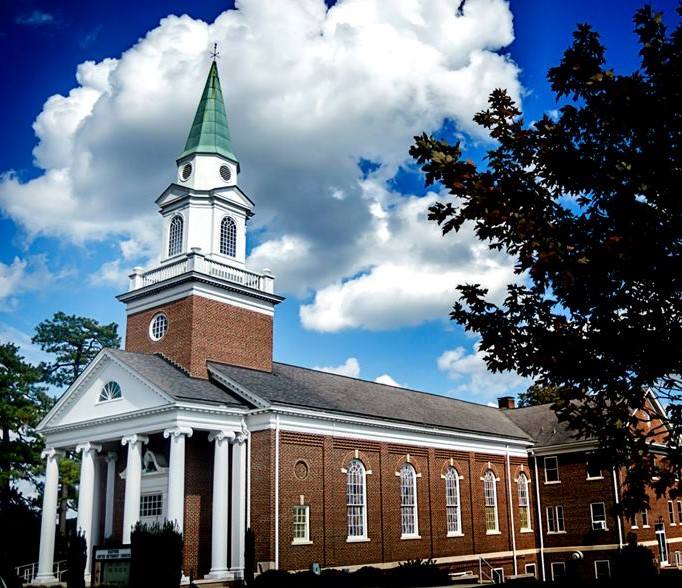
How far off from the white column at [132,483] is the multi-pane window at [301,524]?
6483 millimetres

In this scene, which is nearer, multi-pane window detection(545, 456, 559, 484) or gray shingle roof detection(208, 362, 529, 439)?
gray shingle roof detection(208, 362, 529, 439)

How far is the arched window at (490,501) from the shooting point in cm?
4494

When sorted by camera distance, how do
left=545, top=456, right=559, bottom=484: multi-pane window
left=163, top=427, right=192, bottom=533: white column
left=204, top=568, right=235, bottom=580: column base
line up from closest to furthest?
left=163, top=427, right=192, bottom=533: white column, left=204, top=568, right=235, bottom=580: column base, left=545, top=456, right=559, bottom=484: multi-pane window

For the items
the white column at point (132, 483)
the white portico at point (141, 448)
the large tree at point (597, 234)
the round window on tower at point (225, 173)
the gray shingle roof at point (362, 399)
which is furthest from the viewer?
the round window on tower at point (225, 173)

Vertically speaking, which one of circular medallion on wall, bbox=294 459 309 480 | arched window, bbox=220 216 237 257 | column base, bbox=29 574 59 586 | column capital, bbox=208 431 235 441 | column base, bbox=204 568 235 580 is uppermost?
arched window, bbox=220 216 237 257

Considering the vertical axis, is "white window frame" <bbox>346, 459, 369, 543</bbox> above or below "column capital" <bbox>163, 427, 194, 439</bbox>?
below

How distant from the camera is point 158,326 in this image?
37.0 m

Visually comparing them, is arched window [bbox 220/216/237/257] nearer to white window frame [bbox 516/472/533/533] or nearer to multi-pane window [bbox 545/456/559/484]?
white window frame [bbox 516/472/533/533]

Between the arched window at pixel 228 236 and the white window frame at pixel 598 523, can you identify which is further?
the white window frame at pixel 598 523

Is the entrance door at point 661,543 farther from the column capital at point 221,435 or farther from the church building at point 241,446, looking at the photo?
the column capital at point 221,435

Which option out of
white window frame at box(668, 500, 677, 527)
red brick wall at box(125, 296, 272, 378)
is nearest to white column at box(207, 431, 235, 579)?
red brick wall at box(125, 296, 272, 378)

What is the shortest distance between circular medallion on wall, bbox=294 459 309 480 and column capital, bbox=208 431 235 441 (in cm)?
310

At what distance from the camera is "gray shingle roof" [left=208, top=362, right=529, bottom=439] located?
35000 mm

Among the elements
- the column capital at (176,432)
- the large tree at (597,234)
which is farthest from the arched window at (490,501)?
the large tree at (597,234)
